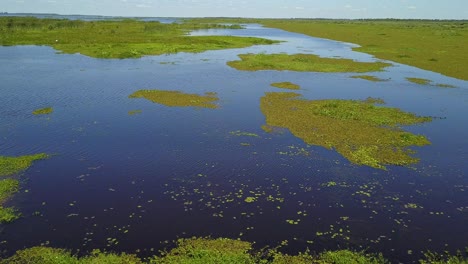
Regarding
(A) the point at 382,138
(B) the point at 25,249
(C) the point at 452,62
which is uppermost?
(C) the point at 452,62

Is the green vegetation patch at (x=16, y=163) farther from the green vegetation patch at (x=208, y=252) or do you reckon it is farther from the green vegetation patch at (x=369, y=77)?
the green vegetation patch at (x=369, y=77)

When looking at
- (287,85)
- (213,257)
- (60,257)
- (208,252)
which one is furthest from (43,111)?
(287,85)

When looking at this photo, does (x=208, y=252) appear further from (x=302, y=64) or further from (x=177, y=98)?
(x=302, y=64)

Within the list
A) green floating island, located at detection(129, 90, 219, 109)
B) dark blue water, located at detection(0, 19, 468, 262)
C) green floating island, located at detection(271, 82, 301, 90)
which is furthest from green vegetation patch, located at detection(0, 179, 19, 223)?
green floating island, located at detection(271, 82, 301, 90)

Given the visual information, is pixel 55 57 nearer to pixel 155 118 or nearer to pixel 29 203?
pixel 155 118

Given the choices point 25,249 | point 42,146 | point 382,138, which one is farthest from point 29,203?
point 382,138

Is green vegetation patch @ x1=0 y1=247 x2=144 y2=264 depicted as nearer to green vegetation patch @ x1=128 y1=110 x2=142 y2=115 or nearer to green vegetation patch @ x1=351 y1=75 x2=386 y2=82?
green vegetation patch @ x1=128 y1=110 x2=142 y2=115
